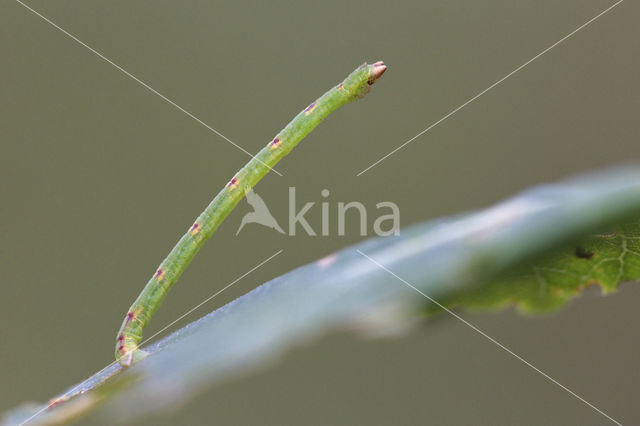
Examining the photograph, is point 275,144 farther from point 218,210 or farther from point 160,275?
point 160,275

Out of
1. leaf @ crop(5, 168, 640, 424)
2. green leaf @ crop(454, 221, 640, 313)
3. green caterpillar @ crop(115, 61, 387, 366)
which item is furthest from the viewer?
green caterpillar @ crop(115, 61, 387, 366)

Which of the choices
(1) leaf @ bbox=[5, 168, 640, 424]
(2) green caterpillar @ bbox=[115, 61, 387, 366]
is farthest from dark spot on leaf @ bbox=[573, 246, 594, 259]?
(2) green caterpillar @ bbox=[115, 61, 387, 366]

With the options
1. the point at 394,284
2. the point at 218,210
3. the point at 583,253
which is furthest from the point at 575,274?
the point at 218,210

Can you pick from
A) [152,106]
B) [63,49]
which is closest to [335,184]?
[152,106]

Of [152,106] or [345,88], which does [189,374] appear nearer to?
[345,88]

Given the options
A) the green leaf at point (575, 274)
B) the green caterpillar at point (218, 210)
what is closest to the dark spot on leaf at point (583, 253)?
Answer: the green leaf at point (575, 274)

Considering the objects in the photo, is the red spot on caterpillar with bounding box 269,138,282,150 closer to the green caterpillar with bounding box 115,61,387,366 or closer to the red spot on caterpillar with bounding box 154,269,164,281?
the green caterpillar with bounding box 115,61,387,366

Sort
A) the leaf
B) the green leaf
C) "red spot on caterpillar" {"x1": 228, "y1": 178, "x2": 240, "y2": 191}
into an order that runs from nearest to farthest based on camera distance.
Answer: the leaf
the green leaf
"red spot on caterpillar" {"x1": 228, "y1": 178, "x2": 240, "y2": 191}

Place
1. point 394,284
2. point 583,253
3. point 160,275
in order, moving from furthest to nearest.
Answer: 1. point 160,275
2. point 583,253
3. point 394,284

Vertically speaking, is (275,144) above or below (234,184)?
above
